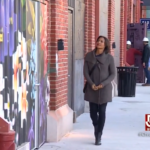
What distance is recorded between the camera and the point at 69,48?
10.5 metres

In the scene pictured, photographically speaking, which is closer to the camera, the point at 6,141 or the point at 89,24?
the point at 6,141

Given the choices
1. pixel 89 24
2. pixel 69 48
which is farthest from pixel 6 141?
pixel 89 24

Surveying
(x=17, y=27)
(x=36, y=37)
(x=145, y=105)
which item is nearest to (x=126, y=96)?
(x=145, y=105)

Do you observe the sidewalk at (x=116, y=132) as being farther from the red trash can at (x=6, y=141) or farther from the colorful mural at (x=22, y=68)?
the red trash can at (x=6, y=141)

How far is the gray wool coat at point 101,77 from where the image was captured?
8.16 m

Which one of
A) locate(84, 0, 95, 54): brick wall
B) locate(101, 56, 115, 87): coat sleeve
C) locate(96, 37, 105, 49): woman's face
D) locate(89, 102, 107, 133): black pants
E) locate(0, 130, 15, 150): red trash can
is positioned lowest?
locate(89, 102, 107, 133): black pants

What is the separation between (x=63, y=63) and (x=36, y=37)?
1.87 m

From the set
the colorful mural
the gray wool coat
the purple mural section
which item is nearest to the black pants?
the gray wool coat

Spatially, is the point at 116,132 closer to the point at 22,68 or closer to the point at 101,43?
the point at 101,43

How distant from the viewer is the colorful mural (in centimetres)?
600

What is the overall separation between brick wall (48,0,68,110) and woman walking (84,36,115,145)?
0.67 metres

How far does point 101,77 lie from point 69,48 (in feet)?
8.06

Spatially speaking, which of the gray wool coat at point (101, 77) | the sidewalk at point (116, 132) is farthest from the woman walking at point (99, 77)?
the sidewalk at point (116, 132)

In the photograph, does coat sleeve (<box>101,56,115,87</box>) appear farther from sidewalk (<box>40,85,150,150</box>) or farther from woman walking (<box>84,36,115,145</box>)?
sidewalk (<box>40,85,150,150</box>)
